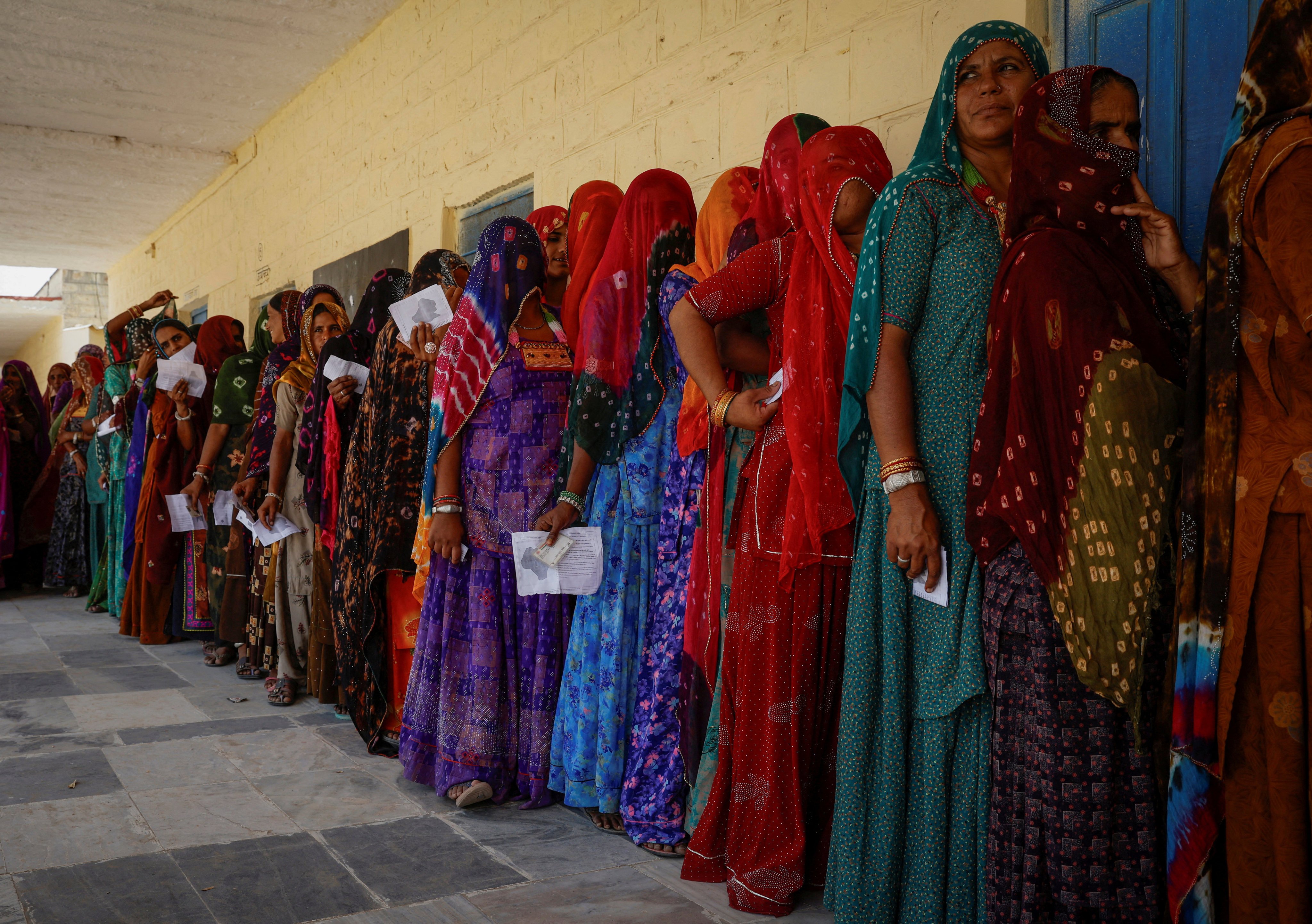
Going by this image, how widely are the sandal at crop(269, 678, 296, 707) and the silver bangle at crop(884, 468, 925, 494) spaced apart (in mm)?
3192

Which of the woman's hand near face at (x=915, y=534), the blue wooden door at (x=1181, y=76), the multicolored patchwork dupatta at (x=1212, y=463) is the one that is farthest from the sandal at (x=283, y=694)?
the blue wooden door at (x=1181, y=76)

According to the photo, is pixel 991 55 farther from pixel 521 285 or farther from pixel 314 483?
pixel 314 483

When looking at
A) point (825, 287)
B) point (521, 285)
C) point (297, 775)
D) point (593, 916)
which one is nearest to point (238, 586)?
point (297, 775)

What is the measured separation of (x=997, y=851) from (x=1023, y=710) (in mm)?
246

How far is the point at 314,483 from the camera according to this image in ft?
13.4

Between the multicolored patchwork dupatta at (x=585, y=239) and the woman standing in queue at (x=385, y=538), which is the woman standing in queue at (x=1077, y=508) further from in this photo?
the woman standing in queue at (x=385, y=538)

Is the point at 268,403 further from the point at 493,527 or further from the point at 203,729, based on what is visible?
the point at 493,527

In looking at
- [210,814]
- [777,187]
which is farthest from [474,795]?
[777,187]

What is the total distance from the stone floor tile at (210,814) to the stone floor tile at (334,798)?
0.04 meters

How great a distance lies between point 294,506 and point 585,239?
213 centimetres

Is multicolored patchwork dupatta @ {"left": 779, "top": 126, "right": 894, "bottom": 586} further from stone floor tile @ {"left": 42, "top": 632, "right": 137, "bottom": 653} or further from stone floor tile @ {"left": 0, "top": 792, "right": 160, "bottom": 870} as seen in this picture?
stone floor tile @ {"left": 42, "top": 632, "right": 137, "bottom": 653}

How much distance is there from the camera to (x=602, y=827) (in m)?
2.69

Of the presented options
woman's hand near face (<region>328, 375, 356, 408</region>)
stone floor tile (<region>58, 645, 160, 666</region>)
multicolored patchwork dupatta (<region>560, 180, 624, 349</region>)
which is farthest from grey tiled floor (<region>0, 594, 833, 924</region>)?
multicolored patchwork dupatta (<region>560, 180, 624, 349</region>)

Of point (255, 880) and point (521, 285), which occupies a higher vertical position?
point (521, 285)
